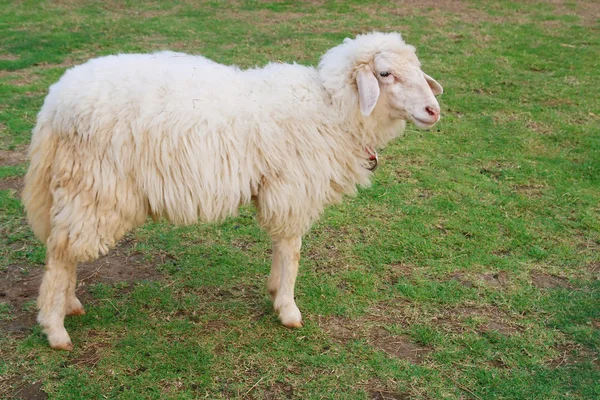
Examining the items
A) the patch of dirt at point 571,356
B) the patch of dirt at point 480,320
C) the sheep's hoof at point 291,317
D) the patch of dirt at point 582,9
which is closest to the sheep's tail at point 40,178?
the sheep's hoof at point 291,317

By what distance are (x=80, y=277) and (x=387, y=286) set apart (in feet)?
6.71

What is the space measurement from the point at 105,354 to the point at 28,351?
405 millimetres

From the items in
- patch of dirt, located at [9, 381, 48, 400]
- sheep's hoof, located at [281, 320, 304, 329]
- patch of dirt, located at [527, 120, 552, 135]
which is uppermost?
patch of dirt, located at [527, 120, 552, 135]

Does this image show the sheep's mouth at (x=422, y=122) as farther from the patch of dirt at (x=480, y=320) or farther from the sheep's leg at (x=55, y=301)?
the sheep's leg at (x=55, y=301)

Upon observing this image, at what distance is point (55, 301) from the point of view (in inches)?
134

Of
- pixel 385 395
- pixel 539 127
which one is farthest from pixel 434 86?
pixel 539 127

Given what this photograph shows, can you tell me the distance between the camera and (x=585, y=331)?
3.82 meters

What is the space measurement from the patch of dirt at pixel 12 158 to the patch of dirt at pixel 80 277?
173 centimetres

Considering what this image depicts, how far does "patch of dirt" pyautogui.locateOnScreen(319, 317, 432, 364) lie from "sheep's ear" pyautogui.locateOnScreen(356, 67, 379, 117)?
50.9 inches

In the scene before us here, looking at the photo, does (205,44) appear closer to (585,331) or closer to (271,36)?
(271,36)

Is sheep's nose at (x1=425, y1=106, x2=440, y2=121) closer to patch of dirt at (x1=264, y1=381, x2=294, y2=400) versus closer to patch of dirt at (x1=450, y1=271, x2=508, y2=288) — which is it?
patch of dirt at (x1=450, y1=271, x2=508, y2=288)

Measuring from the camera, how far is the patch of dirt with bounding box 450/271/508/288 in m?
4.30

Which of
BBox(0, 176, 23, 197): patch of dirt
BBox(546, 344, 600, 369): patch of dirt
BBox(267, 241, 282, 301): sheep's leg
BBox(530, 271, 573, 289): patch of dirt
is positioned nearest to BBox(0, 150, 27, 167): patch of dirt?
BBox(0, 176, 23, 197): patch of dirt

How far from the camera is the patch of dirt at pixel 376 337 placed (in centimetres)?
361
